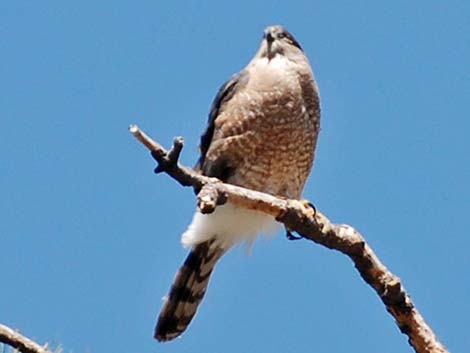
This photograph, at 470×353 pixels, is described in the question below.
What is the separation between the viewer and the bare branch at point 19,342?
9.86ft

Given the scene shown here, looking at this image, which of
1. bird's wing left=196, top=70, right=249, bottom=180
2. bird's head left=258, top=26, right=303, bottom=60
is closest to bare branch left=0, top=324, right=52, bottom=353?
bird's wing left=196, top=70, right=249, bottom=180

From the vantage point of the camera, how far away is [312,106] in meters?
6.15

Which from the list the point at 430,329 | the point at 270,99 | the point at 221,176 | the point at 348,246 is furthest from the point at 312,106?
the point at 430,329

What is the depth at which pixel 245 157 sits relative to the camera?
5.90 meters

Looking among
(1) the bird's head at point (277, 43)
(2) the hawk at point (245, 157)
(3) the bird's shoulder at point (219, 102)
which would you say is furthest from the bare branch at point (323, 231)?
(1) the bird's head at point (277, 43)

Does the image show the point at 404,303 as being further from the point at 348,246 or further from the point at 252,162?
the point at 252,162

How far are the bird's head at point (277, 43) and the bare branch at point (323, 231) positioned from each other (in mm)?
2065

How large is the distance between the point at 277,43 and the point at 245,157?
3.07 ft

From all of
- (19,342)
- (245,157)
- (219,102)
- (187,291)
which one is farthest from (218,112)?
(19,342)

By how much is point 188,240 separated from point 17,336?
3023 mm

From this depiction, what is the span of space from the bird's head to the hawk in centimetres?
23

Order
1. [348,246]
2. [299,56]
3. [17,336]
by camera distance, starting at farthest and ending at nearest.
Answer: [299,56]
[348,246]
[17,336]

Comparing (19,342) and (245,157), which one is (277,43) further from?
(19,342)

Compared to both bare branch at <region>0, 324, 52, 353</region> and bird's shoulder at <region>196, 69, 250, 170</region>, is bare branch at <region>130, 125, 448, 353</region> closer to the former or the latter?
bare branch at <region>0, 324, 52, 353</region>
